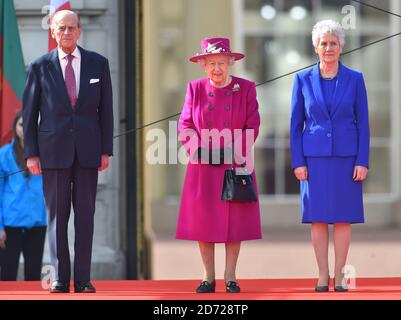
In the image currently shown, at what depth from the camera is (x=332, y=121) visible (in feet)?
25.1

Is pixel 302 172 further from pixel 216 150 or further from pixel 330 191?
pixel 216 150

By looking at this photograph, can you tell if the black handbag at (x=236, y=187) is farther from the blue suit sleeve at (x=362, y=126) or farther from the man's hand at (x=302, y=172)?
the blue suit sleeve at (x=362, y=126)

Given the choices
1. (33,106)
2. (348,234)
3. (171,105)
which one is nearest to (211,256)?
(348,234)

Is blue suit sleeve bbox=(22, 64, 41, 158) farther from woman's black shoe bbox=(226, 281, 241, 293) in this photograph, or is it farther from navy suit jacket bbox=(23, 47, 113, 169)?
woman's black shoe bbox=(226, 281, 241, 293)

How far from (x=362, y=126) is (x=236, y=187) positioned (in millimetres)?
781

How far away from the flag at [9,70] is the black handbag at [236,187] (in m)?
2.51

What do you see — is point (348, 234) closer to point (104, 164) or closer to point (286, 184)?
point (104, 164)

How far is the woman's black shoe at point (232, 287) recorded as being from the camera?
759cm

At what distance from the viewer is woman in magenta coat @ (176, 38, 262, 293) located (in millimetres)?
7621

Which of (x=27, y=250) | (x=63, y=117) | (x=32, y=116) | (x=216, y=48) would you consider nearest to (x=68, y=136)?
(x=63, y=117)

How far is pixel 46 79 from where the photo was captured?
7.62 meters

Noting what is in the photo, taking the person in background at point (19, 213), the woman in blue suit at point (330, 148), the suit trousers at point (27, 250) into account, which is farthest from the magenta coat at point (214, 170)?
the suit trousers at point (27, 250)

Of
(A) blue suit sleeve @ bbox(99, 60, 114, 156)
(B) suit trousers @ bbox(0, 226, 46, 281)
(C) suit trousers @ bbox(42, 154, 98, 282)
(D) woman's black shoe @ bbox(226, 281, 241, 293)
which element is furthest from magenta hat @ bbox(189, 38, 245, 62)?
(B) suit trousers @ bbox(0, 226, 46, 281)

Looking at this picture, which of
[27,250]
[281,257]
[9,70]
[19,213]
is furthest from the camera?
[281,257]
